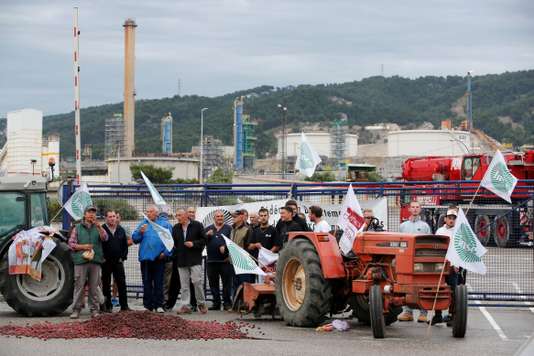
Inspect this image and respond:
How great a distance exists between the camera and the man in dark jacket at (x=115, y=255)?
15.7 meters

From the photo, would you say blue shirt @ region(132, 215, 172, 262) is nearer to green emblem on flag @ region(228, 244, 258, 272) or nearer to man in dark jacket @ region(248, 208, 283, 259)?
green emblem on flag @ region(228, 244, 258, 272)

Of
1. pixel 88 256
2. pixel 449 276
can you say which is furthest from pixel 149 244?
pixel 449 276

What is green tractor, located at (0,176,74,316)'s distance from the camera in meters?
15.2

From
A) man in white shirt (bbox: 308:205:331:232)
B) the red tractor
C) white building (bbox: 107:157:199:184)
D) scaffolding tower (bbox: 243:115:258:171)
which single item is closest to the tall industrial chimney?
white building (bbox: 107:157:199:184)

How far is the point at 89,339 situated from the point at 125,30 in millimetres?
101277

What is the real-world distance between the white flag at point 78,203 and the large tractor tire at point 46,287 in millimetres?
1281

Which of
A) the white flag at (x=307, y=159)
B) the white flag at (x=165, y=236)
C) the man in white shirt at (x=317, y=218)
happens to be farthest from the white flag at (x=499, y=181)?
the white flag at (x=307, y=159)

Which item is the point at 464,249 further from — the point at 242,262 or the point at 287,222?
the point at 242,262

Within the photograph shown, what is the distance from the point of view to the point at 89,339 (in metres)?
12.3

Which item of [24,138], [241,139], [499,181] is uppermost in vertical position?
[241,139]

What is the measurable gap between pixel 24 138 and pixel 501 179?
57653 millimetres

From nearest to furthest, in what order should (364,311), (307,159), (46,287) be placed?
(364,311), (46,287), (307,159)

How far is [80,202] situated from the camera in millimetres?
16969

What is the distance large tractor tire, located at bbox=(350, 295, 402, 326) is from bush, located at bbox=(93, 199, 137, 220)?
19.1 feet
